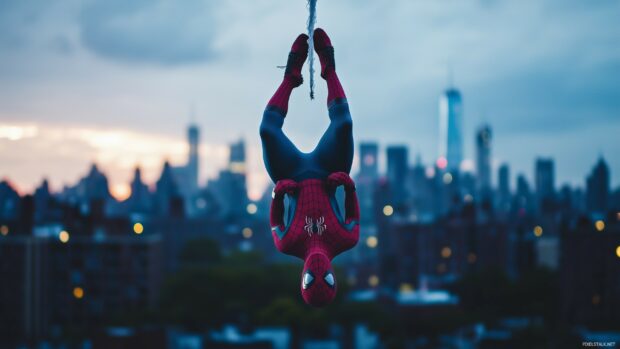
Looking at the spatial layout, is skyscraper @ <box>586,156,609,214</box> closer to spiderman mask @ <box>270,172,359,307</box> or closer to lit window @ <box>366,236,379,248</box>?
lit window @ <box>366,236,379,248</box>

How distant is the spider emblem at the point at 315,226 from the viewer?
15.3 m

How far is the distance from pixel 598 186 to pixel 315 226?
4823 inches

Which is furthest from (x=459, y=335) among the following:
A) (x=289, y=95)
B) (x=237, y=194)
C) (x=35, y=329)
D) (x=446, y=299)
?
(x=237, y=194)

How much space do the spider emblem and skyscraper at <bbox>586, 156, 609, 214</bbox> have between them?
384ft

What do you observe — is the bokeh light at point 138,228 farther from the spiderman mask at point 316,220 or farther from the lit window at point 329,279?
the lit window at point 329,279

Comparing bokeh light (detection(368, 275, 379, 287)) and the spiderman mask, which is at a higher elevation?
the spiderman mask

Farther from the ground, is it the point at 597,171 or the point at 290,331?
the point at 597,171

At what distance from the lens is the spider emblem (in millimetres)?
15336

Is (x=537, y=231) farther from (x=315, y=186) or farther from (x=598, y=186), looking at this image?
(x=315, y=186)

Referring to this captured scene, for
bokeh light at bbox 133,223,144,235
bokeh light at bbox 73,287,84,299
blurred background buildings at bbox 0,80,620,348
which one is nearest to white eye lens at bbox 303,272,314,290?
blurred background buildings at bbox 0,80,620,348

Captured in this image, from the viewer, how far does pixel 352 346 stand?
60312 mm

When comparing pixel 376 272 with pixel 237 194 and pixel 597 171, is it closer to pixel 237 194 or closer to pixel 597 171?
pixel 597 171

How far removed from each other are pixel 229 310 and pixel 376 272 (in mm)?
38765

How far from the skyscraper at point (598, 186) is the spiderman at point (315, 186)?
383ft
